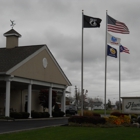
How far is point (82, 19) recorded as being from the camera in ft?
82.5

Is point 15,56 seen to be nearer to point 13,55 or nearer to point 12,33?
point 13,55

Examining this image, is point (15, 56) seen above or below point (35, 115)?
above

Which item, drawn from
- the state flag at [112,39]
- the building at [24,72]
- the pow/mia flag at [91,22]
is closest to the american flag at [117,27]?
the state flag at [112,39]

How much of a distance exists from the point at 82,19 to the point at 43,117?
14.8m

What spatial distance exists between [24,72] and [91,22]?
9986mm

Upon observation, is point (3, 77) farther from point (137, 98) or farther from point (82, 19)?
point (137, 98)

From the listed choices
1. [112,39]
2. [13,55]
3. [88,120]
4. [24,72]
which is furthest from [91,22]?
[13,55]

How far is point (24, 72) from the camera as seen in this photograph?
31.9 metres

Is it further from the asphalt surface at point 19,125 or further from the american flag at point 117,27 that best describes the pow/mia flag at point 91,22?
the asphalt surface at point 19,125

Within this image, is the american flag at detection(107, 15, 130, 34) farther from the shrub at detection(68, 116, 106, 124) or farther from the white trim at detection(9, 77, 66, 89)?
the white trim at detection(9, 77, 66, 89)

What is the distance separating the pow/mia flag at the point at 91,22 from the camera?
2456 cm

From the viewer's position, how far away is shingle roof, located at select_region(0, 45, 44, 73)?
101 feet

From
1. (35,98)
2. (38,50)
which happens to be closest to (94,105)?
(35,98)

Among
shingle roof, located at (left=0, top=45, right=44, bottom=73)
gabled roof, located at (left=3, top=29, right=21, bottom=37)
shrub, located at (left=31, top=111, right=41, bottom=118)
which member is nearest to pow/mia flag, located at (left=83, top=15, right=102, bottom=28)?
shingle roof, located at (left=0, top=45, right=44, bottom=73)
